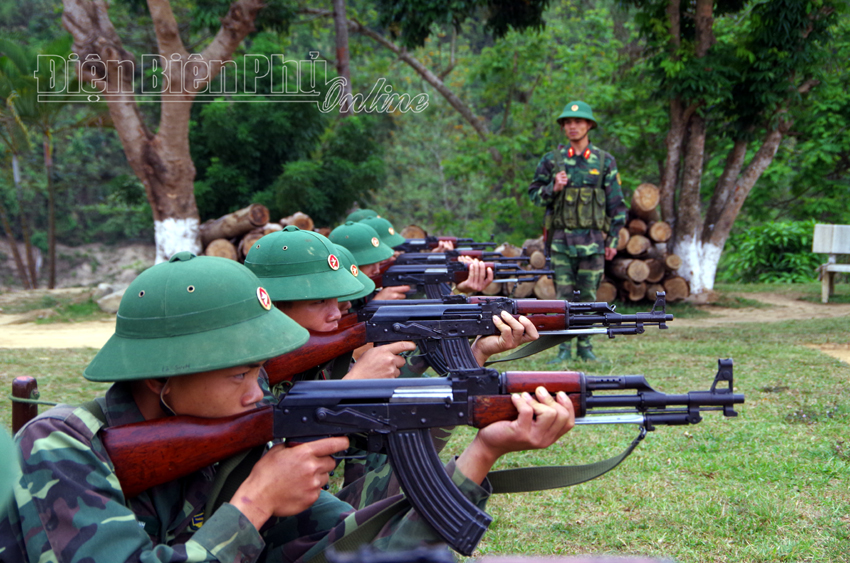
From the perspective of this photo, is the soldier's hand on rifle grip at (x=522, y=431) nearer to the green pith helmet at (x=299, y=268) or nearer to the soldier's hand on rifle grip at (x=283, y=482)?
the soldier's hand on rifle grip at (x=283, y=482)

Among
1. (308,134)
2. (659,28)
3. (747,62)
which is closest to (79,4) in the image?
(308,134)

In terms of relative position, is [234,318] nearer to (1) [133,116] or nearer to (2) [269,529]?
(2) [269,529]

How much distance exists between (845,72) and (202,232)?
12.6 meters

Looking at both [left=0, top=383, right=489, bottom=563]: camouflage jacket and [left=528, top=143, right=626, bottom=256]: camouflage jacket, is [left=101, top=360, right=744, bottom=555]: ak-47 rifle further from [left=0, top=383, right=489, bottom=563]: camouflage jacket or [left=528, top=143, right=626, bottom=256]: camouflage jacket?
[left=528, top=143, right=626, bottom=256]: camouflage jacket

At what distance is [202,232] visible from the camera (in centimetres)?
1150

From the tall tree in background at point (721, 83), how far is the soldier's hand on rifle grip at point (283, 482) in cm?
1007

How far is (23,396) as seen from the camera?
2656 millimetres

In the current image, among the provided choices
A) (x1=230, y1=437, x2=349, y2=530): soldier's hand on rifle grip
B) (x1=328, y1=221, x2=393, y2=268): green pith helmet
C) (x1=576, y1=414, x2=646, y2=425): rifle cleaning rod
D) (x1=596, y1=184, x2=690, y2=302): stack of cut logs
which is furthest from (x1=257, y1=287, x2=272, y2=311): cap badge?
(x1=596, y1=184, x2=690, y2=302): stack of cut logs

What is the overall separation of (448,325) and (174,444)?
196cm

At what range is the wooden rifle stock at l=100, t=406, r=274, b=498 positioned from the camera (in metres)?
1.71

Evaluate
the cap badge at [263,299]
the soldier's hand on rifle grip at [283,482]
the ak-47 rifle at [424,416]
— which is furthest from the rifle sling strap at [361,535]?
the cap badge at [263,299]

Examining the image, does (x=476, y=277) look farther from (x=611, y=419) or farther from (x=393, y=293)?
(x=611, y=419)

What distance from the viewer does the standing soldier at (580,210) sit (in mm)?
7543

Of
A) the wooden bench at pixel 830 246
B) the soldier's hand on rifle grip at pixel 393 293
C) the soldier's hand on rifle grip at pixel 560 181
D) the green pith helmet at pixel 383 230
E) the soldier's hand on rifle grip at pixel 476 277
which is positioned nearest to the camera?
the soldier's hand on rifle grip at pixel 393 293
